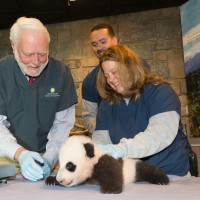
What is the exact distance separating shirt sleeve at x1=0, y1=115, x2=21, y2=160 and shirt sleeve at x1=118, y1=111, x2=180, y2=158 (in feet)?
1.68

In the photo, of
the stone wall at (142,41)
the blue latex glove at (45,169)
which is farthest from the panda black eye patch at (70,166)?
the stone wall at (142,41)

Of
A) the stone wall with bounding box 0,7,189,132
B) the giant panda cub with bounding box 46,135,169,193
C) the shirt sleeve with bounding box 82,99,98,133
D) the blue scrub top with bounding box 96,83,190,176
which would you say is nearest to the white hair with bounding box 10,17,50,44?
the blue scrub top with bounding box 96,83,190,176

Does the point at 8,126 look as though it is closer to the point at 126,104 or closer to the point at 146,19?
the point at 126,104

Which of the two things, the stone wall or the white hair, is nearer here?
the white hair

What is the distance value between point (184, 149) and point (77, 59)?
104 inches

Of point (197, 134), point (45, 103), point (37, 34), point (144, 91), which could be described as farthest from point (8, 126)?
point (197, 134)

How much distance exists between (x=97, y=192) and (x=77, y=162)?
0.42 feet

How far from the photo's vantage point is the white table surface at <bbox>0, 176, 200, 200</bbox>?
98 cm

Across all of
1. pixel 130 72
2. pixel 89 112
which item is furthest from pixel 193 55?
pixel 130 72

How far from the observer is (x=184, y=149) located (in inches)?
59.0

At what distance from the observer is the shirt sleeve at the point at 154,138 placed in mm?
1240

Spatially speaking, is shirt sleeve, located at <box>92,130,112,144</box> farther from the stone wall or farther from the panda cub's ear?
the stone wall

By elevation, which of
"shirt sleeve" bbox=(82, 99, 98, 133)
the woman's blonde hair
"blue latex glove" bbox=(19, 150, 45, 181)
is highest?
the woman's blonde hair

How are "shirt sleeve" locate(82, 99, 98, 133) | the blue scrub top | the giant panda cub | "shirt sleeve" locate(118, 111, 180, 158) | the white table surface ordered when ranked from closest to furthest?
the white table surface → the giant panda cub → "shirt sleeve" locate(118, 111, 180, 158) → the blue scrub top → "shirt sleeve" locate(82, 99, 98, 133)
